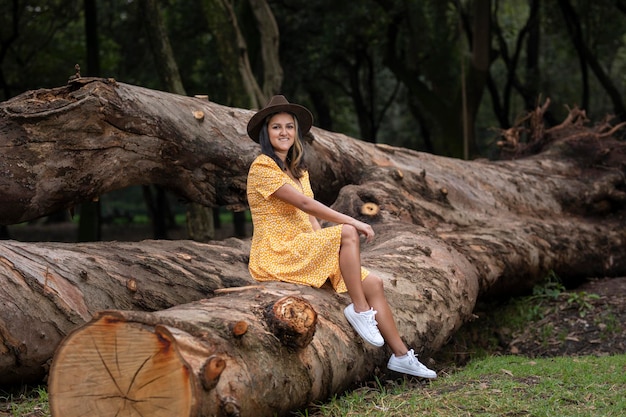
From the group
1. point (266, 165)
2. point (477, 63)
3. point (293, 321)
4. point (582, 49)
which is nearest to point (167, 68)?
point (477, 63)

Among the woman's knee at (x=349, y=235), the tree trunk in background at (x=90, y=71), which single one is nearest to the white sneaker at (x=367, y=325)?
the woman's knee at (x=349, y=235)

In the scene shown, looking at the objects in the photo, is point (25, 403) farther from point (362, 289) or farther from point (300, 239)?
point (362, 289)

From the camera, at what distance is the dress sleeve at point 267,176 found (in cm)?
575

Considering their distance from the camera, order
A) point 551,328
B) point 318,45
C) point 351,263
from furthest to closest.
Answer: point 318,45 → point 551,328 → point 351,263

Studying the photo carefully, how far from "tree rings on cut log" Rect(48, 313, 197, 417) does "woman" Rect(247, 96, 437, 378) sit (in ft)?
5.69

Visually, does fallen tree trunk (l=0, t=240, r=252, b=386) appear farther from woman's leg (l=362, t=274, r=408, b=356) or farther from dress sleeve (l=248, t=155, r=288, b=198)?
woman's leg (l=362, t=274, r=408, b=356)

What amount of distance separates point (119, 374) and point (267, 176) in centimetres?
209

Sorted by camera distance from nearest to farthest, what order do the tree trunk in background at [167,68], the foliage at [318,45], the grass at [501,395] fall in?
1. the grass at [501,395]
2. the tree trunk in background at [167,68]
3. the foliage at [318,45]

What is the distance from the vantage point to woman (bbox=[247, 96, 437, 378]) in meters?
5.49

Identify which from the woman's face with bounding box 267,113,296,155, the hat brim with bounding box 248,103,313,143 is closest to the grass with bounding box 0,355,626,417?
the woman's face with bounding box 267,113,296,155

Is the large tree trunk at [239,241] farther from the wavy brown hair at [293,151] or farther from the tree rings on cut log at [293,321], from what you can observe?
the wavy brown hair at [293,151]

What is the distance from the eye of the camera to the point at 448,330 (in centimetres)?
671

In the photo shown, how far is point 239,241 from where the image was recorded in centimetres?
781

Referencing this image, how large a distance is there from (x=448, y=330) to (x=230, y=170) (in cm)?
259
